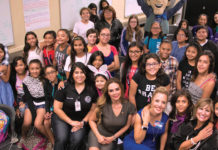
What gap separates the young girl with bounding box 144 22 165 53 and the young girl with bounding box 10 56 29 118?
1947 millimetres

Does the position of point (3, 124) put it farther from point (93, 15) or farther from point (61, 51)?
point (93, 15)

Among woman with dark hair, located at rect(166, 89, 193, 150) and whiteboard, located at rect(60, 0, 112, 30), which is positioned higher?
whiteboard, located at rect(60, 0, 112, 30)

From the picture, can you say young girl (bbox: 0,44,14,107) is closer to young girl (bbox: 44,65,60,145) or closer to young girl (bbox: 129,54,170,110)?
young girl (bbox: 44,65,60,145)

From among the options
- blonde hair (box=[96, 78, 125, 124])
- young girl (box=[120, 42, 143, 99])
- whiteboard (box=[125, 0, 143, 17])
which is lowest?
blonde hair (box=[96, 78, 125, 124])

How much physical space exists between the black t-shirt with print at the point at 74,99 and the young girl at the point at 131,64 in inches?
20.4

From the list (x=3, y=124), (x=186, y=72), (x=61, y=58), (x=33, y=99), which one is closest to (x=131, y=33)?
(x=61, y=58)

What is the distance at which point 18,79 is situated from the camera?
3.16m

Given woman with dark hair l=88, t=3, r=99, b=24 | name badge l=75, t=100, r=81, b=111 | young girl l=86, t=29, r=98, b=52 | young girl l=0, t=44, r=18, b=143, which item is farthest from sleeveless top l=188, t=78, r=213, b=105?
woman with dark hair l=88, t=3, r=99, b=24

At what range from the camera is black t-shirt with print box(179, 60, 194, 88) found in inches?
114

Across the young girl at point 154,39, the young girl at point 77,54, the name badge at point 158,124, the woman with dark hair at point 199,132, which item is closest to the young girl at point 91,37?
the young girl at point 77,54

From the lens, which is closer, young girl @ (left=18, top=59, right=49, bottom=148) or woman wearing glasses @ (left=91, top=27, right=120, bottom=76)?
young girl @ (left=18, top=59, right=49, bottom=148)

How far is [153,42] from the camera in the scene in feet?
12.4

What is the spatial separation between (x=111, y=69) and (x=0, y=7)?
6.36 ft

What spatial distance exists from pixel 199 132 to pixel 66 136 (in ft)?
4.53
